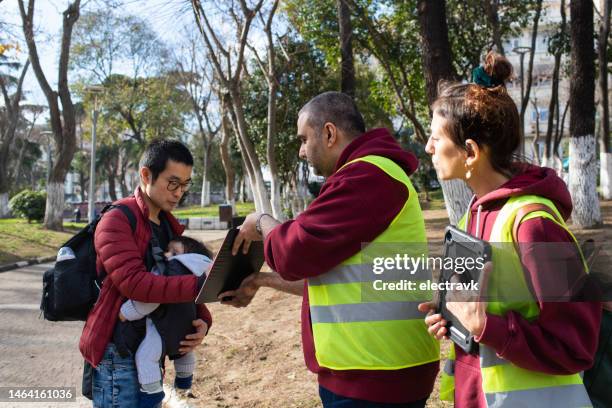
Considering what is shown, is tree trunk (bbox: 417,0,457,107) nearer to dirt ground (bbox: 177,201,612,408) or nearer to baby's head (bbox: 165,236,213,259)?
dirt ground (bbox: 177,201,612,408)

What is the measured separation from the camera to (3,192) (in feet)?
110

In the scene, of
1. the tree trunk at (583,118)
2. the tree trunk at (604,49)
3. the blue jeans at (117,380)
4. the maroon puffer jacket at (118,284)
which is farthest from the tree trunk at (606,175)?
the blue jeans at (117,380)

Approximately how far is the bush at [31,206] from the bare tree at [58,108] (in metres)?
3.54

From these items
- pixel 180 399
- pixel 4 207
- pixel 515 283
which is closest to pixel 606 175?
pixel 180 399

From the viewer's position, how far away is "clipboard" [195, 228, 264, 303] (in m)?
2.33

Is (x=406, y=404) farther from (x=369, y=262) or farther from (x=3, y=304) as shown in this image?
(x=3, y=304)

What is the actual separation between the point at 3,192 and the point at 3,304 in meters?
28.1

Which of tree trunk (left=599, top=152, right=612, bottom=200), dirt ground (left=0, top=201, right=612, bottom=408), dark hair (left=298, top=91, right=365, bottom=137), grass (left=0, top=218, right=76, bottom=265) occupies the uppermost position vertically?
tree trunk (left=599, top=152, right=612, bottom=200)

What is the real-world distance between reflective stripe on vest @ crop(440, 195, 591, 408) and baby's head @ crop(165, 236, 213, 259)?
1.44 meters

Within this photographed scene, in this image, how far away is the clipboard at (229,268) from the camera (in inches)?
91.8

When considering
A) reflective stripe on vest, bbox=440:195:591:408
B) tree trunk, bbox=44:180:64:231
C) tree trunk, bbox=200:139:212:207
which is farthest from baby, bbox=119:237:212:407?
tree trunk, bbox=200:139:212:207

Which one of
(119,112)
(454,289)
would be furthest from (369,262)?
(119,112)

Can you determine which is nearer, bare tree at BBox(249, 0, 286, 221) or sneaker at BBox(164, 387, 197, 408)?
sneaker at BBox(164, 387, 197, 408)

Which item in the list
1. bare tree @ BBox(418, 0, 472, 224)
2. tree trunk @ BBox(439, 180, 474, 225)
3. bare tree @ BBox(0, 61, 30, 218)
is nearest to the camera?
bare tree @ BBox(418, 0, 472, 224)
